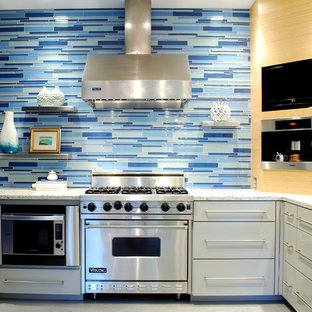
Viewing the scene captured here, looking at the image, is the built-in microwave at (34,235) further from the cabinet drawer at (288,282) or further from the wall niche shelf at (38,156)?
the cabinet drawer at (288,282)

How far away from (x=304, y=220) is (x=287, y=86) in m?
1.24

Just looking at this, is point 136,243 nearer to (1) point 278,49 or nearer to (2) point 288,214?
(2) point 288,214

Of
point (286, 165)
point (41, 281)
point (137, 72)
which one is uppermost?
point (137, 72)

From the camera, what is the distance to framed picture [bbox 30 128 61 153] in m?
2.91

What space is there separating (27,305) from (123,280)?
2.78 ft

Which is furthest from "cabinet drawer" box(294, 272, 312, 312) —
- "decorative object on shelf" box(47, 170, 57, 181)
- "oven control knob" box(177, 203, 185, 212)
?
"decorative object on shelf" box(47, 170, 57, 181)

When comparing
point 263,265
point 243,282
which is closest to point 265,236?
point 263,265

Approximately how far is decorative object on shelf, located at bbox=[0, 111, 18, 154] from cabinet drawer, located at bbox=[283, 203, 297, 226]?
8.64 ft

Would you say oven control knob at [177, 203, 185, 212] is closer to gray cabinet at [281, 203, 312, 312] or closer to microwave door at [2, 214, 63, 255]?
gray cabinet at [281, 203, 312, 312]

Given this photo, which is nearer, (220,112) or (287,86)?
(287,86)

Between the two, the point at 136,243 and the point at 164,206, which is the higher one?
the point at 164,206

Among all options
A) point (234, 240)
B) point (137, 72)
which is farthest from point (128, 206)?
point (137, 72)

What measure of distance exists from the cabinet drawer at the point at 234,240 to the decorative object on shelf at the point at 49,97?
183cm

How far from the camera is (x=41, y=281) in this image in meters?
2.37
